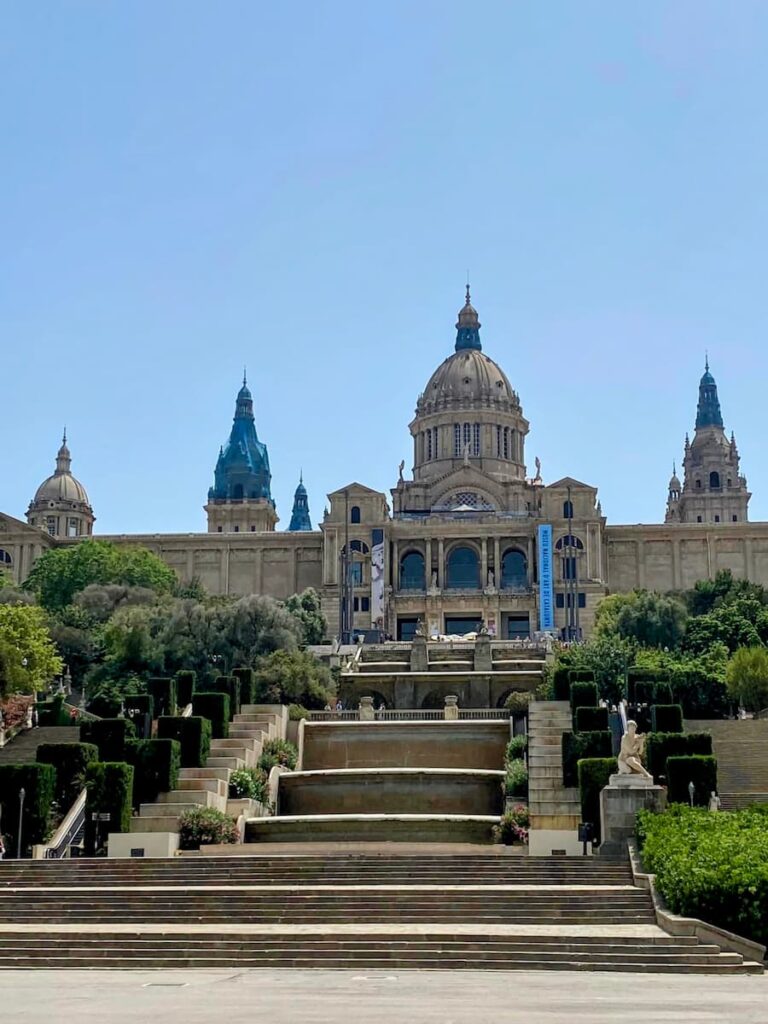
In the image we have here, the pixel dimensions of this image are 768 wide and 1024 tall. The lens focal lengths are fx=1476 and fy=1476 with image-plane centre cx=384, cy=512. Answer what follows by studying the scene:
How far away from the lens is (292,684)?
6250 cm

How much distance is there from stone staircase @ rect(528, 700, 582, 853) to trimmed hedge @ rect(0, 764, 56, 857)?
12.1 metres

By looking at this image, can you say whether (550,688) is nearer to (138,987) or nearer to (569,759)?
(569,759)

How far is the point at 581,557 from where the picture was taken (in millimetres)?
105188

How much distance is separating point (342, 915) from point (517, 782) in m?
16.3

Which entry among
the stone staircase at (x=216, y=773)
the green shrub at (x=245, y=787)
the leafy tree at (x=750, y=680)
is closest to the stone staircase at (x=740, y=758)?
the leafy tree at (x=750, y=680)

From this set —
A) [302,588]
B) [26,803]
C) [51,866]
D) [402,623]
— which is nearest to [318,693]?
[26,803]

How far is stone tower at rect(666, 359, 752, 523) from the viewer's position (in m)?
133

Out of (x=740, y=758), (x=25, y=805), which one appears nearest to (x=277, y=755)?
(x=25, y=805)

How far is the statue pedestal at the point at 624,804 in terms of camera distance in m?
33.2

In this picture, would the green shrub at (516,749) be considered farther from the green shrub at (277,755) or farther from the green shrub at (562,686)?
the green shrub at (277,755)

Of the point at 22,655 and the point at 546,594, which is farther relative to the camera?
the point at 546,594

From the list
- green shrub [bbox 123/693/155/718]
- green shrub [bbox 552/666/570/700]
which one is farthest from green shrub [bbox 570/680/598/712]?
green shrub [bbox 123/693/155/718]

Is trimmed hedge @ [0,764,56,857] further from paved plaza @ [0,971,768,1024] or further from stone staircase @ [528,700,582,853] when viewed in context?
paved plaza @ [0,971,768,1024]

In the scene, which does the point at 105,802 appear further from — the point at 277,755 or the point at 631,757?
the point at 631,757
